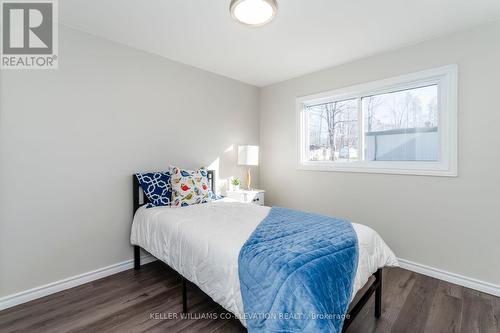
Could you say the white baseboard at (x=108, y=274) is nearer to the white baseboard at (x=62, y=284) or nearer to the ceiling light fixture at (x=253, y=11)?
the white baseboard at (x=62, y=284)


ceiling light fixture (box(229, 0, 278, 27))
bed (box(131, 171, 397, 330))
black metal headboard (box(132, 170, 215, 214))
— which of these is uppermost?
ceiling light fixture (box(229, 0, 278, 27))

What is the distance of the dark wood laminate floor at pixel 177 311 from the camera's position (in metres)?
1.77

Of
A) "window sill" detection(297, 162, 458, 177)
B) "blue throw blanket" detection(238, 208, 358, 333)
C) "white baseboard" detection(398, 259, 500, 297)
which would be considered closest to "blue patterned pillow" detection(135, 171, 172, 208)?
"blue throw blanket" detection(238, 208, 358, 333)

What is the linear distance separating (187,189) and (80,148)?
112 cm

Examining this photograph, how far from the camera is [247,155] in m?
3.65

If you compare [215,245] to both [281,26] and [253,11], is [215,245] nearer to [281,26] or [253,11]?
[253,11]

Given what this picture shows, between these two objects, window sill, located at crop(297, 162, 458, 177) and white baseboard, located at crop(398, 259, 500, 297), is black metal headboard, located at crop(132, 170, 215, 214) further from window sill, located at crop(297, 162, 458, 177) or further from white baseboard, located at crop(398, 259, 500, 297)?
white baseboard, located at crop(398, 259, 500, 297)

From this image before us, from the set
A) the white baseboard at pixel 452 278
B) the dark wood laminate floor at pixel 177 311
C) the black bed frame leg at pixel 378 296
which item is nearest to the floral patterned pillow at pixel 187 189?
the dark wood laminate floor at pixel 177 311

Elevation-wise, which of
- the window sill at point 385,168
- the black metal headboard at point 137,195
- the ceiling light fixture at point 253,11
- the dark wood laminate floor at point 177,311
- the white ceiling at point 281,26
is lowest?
the dark wood laminate floor at point 177,311

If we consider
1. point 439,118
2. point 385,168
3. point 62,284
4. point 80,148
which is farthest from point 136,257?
point 439,118

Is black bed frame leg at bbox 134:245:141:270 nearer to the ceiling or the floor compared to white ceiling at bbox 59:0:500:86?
nearer to the floor

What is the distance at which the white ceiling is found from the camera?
2012 mm

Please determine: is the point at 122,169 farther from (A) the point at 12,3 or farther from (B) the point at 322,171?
(B) the point at 322,171

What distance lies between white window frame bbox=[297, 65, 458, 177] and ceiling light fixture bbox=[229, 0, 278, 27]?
1.77 metres
